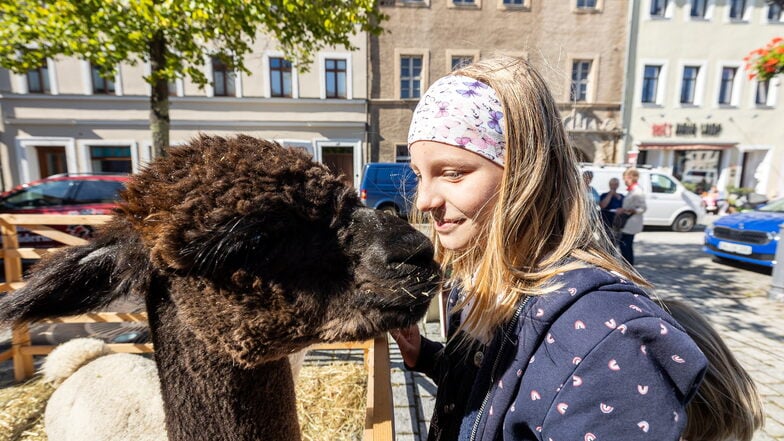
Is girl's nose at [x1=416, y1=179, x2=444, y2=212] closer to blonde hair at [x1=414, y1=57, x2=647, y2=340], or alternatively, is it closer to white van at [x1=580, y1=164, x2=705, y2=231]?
blonde hair at [x1=414, y1=57, x2=647, y2=340]

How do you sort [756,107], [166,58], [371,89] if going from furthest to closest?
[756,107] < [371,89] < [166,58]

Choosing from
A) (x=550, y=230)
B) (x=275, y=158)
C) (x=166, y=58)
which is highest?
(x=166, y=58)

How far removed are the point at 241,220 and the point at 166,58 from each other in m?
7.06

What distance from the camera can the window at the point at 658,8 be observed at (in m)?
19.1

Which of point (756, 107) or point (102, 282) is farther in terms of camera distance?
point (756, 107)

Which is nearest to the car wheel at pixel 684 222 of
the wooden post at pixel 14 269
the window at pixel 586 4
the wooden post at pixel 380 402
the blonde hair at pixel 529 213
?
the window at pixel 586 4

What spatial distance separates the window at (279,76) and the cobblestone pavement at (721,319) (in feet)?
49.7

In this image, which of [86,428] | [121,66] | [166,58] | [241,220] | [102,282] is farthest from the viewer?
[121,66]

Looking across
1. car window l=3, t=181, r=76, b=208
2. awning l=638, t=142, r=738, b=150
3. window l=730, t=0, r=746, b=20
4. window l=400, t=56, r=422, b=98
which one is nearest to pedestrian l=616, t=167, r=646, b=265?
car window l=3, t=181, r=76, b=208

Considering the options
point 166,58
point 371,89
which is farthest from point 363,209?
point 371,89

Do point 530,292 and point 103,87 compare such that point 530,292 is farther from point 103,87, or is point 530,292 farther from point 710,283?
point 103,87

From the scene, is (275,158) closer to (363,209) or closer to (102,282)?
(363,209)

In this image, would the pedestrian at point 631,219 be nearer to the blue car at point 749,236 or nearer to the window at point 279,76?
the blue car at point 749,236

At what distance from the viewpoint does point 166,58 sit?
21.5 feet
